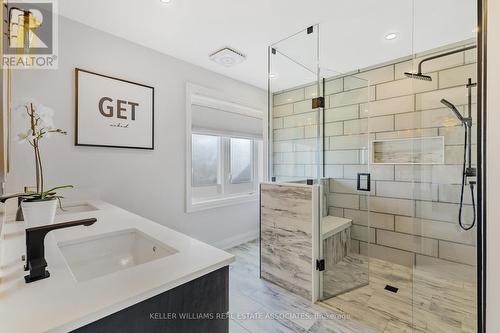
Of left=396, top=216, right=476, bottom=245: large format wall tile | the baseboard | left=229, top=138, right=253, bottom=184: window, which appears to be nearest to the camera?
left=396, top=216, right=476, bottom=245: large format wall tile

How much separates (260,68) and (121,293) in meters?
2.94

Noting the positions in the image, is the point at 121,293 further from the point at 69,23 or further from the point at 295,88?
the point at 295,88

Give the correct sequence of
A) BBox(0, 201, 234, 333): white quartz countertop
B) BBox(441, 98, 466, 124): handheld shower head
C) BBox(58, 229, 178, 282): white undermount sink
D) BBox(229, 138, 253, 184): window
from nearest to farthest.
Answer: BBox(0, 201, 234, 333): white quartz countertop → BBox(58, 229, 178, 282): white undermount sink → BBox(441, 98, 466, 124): handheld shower head → BBox(229, 138, 253, 184): window

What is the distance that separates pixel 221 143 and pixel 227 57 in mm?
1182

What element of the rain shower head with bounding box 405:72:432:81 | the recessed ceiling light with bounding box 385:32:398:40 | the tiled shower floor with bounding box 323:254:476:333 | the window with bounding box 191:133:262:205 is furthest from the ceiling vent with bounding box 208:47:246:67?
the tiled shower floor with bounding box 323:254:476:333

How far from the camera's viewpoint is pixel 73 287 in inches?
26.4

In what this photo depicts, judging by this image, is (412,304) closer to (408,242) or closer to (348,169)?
(408,242)

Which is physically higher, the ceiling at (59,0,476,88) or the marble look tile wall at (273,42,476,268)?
the ceiling at (59,0,476,88)

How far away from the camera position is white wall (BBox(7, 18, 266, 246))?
188cm

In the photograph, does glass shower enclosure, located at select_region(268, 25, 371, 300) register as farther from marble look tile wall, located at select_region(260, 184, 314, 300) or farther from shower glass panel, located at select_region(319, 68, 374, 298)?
marble look tile wall, located at select_region(260, 184, 314, 300)

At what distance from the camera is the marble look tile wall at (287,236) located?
6.75 ft

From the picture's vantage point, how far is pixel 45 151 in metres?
1.87

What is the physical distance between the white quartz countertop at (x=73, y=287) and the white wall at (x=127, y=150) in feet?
3.58

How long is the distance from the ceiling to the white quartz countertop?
181cm
